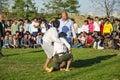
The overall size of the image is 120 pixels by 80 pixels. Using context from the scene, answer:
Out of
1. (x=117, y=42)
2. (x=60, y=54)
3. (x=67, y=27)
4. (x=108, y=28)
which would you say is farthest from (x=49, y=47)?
(x=108, y=28)

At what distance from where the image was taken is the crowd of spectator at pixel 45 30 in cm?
2208

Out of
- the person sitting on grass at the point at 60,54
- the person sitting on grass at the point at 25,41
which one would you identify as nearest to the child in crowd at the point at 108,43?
the person sitting on grass at the point at 25,41

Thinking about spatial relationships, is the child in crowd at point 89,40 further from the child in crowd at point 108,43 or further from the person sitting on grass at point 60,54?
the person sitting on grass at point 60,54

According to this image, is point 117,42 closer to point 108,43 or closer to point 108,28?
point 108,43

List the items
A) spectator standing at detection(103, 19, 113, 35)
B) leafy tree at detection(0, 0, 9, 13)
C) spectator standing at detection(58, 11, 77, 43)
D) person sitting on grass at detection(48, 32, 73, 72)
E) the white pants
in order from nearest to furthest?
person sitting on grass at detection(48, 32, 73, 72)
the white pants
spectator standing at detection(58, 11, 77, 43)
spectator standing at detection(103, 19, 113, 35)
leafy tree at detection(0, 0, 9, 13)

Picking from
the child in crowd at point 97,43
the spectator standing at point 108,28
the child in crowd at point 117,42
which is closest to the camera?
the child in crowd at point 117,42

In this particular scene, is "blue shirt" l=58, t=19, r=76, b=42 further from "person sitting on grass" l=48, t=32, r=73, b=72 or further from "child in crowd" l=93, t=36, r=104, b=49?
"child in crowd" l=93, t=36, r=104, b=49

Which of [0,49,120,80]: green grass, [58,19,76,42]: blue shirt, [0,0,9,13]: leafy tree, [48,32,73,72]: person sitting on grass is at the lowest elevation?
[0,0,9,13]: leafy tree

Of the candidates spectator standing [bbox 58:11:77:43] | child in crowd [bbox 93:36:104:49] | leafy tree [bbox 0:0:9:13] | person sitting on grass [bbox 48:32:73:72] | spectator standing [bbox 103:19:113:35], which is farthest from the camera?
leafy tree [bbox 0:0:9:13]

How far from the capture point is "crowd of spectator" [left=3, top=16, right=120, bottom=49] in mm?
22078

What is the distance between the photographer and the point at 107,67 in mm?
12430

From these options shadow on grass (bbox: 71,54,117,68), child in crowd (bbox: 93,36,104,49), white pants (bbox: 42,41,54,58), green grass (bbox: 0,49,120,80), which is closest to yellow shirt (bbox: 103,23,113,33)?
child in crowd (bbox: 93,36,104,49)

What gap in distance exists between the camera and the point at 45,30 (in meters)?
22.8

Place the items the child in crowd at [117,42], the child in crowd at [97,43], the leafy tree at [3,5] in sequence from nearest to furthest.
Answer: the child in crowd at [117,42]
the child in crowd at [97,43]
the leafy tree at [3,5]
